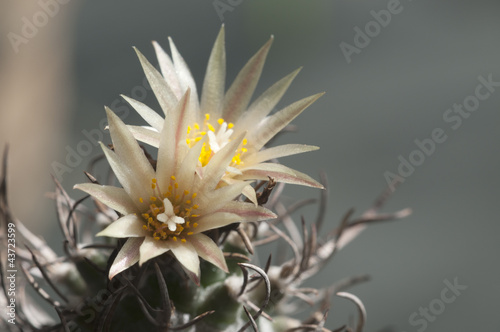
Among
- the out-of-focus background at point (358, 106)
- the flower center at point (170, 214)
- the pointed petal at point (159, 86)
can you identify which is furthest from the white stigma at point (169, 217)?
the out-of-focus background at point (358, 106)

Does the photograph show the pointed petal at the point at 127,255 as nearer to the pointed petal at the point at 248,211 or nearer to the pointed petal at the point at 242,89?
the pointed petal at the point at 248,211

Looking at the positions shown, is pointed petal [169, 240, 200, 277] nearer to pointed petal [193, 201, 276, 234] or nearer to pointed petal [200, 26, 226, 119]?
pointed petal [193, 201, 276, 234]

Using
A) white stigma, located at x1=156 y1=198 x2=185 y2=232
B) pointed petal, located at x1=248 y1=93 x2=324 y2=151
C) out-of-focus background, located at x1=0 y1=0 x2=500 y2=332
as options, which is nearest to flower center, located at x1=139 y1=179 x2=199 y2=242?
white stigma, located at x1=156 y1=198 x2=185 y2=232

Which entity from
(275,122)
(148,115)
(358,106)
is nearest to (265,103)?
(275,122)

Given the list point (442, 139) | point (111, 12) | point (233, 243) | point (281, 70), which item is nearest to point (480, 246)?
point (442, 139)

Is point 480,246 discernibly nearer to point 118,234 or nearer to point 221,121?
point 221,121
